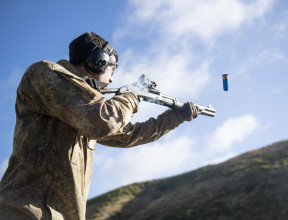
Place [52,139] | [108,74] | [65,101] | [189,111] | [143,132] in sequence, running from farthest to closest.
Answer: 1. [189,111]
2. [143,132]
3. [108,74]
4. [52,139]
5. [65,101]

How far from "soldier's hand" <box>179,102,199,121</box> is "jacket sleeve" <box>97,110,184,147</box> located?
0.31 metres

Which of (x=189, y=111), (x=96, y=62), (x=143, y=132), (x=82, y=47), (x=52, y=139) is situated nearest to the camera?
(x=52, y=139)

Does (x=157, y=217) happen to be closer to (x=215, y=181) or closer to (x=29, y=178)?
(x=215, y=181)

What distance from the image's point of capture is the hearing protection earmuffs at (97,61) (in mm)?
3385

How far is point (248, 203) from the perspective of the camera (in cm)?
2733

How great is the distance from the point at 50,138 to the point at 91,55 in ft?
3.42

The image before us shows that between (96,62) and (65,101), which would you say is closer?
(65,101)

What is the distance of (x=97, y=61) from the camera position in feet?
11.1

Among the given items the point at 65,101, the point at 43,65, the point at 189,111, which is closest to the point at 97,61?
the point at 43,65

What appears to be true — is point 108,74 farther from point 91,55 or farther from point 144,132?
point 144,132

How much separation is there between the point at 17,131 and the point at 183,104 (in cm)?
312

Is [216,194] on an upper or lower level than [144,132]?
upper

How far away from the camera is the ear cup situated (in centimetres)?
338

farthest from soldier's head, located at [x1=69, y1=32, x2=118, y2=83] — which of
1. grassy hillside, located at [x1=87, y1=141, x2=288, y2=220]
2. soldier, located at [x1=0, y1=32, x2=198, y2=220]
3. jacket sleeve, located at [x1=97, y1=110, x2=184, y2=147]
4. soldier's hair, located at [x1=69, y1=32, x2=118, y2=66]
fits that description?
grassy hillside, located at [x1=87, y1=141, x2=288, y2=220]
